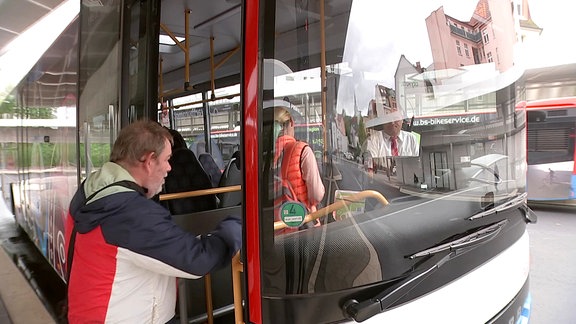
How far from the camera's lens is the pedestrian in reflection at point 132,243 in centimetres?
130

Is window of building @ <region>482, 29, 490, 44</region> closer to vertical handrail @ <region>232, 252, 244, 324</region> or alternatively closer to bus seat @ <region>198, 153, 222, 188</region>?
vertical handrail @ <region>232, 252, 244, 324</region>

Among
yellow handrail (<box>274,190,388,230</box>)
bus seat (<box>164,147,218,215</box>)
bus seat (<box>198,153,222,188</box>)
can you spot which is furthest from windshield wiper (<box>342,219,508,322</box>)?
bus seat (<box>198,153,222,188</box>)

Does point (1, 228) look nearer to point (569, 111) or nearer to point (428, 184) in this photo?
point (428, 184)

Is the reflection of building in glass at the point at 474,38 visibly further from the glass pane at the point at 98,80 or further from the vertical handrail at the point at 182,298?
the glass pane at the point at 98,80

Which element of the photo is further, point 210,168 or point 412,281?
point 210,168

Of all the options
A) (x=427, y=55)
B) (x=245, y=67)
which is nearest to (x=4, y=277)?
(x=245, y=67)

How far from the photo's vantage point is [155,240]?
1.30m

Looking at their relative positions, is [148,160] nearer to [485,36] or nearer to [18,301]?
[485,36]

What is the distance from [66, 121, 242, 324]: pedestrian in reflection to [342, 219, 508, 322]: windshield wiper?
49 centimetres

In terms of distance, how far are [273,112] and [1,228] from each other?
7452 mm

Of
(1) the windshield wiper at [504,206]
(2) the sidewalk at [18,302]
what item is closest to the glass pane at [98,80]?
(2) the sidewalk at [18,302]

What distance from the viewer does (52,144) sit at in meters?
3.54

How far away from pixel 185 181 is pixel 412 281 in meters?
1.61

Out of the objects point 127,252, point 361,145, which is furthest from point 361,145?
point 127,252
